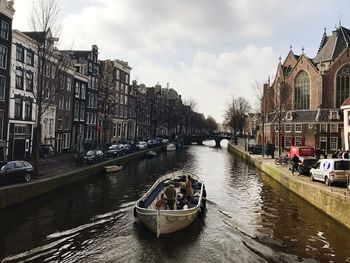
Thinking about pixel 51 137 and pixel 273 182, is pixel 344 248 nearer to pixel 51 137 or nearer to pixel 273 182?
pixel 273 182

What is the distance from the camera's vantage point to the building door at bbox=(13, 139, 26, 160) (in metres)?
38.7

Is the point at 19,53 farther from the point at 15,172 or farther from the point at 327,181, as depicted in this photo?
the point at 327,181

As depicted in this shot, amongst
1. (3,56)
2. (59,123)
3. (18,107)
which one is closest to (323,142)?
(59,123)

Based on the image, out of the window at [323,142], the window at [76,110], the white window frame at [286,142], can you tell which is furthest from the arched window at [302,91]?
the window at [76,110]

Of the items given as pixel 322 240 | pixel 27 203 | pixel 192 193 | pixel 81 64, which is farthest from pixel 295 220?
pixel 81 64

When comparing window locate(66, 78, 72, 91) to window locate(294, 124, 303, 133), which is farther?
window locate(294, 124, 303, 133)

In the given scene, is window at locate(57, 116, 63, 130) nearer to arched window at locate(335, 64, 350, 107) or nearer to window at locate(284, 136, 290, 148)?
window at locate(284, 136, 290, 148)

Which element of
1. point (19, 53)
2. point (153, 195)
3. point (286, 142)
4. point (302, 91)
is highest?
point (302, 91)

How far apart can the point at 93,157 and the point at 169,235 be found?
2448cm

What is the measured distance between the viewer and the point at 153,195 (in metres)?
23.7

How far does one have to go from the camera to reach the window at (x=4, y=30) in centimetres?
3498

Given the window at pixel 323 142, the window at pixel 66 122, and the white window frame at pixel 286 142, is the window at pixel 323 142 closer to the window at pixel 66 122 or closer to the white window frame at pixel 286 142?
the white window frame at pixel 286 142

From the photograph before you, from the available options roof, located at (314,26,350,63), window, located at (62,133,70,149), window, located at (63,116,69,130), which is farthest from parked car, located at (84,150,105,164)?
roof, located at (314,26,350,63)

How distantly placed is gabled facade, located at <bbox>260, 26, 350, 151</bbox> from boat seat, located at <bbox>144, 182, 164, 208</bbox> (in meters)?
38.9
